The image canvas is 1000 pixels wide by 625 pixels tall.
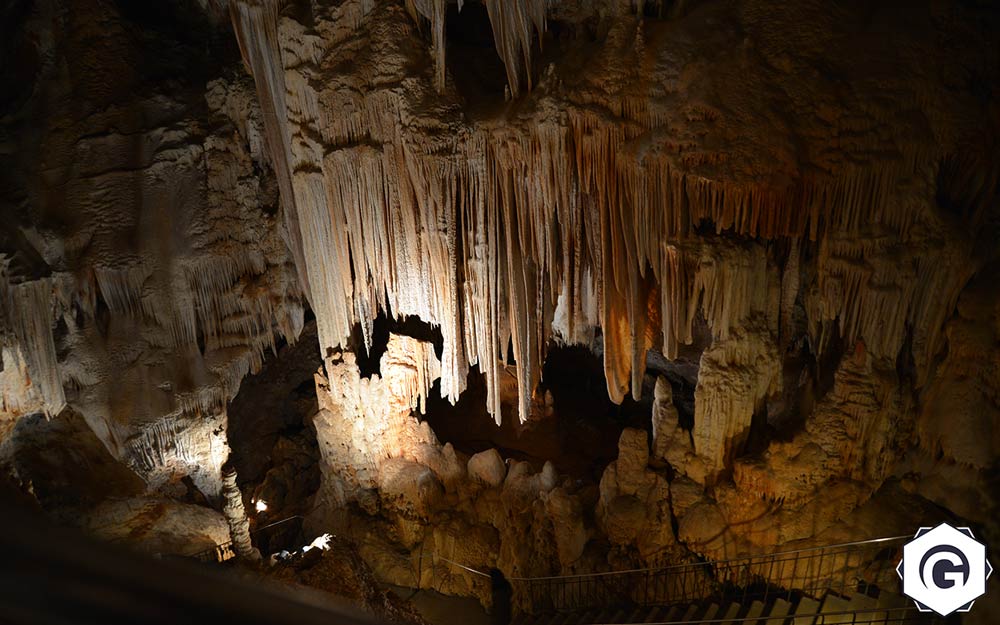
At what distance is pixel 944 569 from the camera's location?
5.54 m

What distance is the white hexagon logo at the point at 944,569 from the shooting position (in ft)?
17.4

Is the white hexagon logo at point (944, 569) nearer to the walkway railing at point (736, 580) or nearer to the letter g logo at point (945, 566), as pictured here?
the letter g logo at point (945, 566)

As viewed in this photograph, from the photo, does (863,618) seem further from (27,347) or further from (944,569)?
(27,347)

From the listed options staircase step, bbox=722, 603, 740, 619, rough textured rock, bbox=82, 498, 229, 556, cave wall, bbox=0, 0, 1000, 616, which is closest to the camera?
cave wall, bbox=0, 0, 1000, 616

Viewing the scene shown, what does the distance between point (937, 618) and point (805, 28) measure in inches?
178

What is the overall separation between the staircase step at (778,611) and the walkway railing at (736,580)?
117 mm

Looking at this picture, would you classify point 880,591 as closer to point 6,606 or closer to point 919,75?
point 919,75

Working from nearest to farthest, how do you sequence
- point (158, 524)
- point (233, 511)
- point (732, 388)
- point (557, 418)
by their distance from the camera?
point (732, 388) < point (158, 524) < point (233, 511) < point (557, 418)

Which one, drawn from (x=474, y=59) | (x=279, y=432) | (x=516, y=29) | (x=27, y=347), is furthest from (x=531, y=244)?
(x=279, y=432)

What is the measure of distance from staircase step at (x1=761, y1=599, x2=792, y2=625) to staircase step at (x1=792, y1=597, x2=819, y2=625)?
0.07 meters

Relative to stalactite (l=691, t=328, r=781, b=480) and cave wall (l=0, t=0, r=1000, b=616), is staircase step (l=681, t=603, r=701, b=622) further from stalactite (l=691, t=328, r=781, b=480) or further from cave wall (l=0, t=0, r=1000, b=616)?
stalactite (l=691, t=328, r=781, b=480)

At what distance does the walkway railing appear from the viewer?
609cm

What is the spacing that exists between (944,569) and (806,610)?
1.12m

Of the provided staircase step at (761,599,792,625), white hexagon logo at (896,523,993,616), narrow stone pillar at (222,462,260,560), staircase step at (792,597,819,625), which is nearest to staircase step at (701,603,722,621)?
staircase step at (761,599,792,625)
